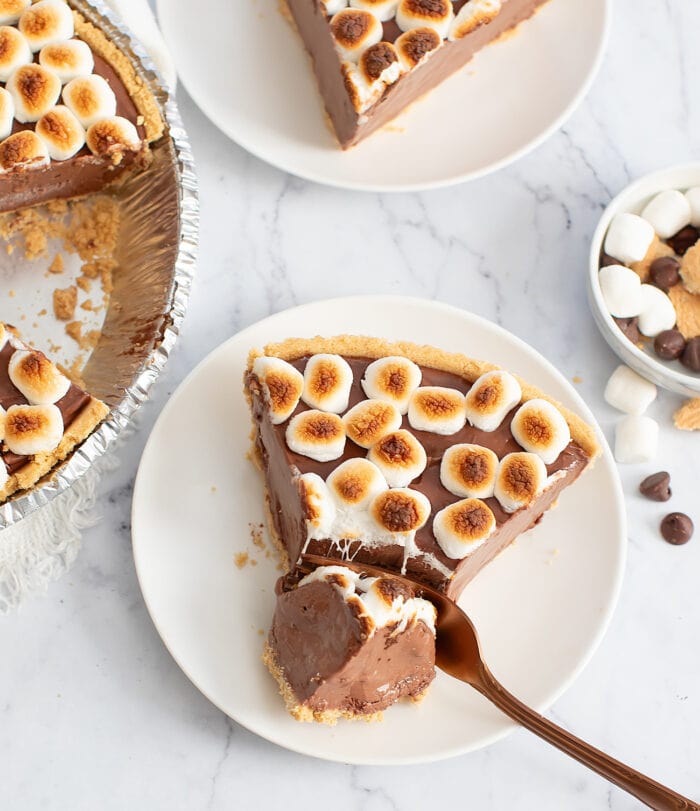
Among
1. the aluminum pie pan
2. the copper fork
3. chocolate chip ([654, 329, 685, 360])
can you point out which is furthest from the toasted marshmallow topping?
the aluminum pie pan

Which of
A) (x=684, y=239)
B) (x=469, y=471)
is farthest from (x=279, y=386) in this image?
(x=684, y=239)

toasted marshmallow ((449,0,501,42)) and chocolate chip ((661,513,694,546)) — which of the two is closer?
chocolate chip ((661,513,694,546))

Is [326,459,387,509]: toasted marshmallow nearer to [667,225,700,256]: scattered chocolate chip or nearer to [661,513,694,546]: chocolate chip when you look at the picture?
[661,513,694,546]: chocolate chip

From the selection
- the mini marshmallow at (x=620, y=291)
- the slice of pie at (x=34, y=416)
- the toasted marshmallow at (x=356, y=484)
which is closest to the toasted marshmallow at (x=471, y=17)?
the mini marshmallow at (x=620, y=291)

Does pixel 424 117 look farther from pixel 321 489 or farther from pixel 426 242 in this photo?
pixel 321 489

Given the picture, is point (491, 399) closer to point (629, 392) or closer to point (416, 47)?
point (629, 392)

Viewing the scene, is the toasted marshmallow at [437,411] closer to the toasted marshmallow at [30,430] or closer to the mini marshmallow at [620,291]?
the mini marshmallow at [620,291]
